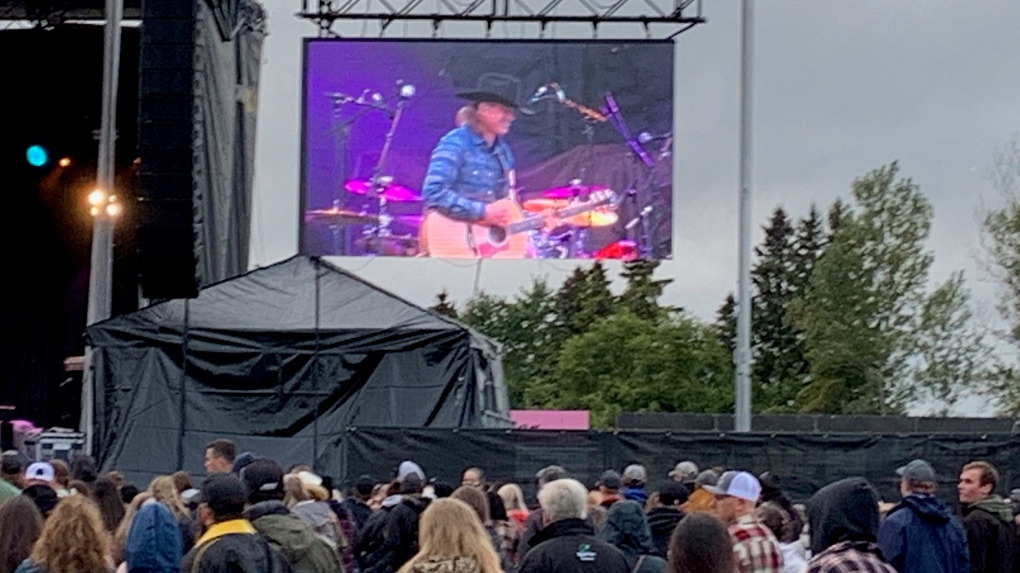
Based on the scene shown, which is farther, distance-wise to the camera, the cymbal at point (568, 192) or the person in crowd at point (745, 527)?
the cymbal at point (568, 192)

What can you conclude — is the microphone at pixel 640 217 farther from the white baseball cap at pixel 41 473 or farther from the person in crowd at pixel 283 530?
the person in crowd at pixel 283 530

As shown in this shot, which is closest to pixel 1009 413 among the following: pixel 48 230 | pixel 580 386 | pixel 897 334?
pixel 897 334

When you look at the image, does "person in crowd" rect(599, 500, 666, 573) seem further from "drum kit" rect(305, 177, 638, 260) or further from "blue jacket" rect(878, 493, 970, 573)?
"drum kit" rect(305, 177, 638, 260)

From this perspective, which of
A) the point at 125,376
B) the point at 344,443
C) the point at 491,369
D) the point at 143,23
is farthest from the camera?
the point at 491,369

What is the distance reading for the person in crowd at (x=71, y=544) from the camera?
7461mm

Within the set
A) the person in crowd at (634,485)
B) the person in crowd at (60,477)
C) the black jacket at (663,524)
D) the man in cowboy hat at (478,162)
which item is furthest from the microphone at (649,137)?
the black jacket at (663,524)

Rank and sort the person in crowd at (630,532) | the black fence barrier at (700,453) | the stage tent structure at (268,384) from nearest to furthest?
the person in crowd at (630,532), the black fence barrier at (700,453), the stage tent structure at (268,384)

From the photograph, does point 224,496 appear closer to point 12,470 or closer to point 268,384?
point 12,470

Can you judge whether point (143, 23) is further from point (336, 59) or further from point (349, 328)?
point (336, 59)

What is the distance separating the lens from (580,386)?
83.0m

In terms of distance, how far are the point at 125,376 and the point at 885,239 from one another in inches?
1932

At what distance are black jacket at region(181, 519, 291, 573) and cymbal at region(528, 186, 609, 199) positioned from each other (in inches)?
905

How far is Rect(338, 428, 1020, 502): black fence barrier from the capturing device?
726 inches

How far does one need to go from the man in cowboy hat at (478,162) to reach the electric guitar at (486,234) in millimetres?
122
